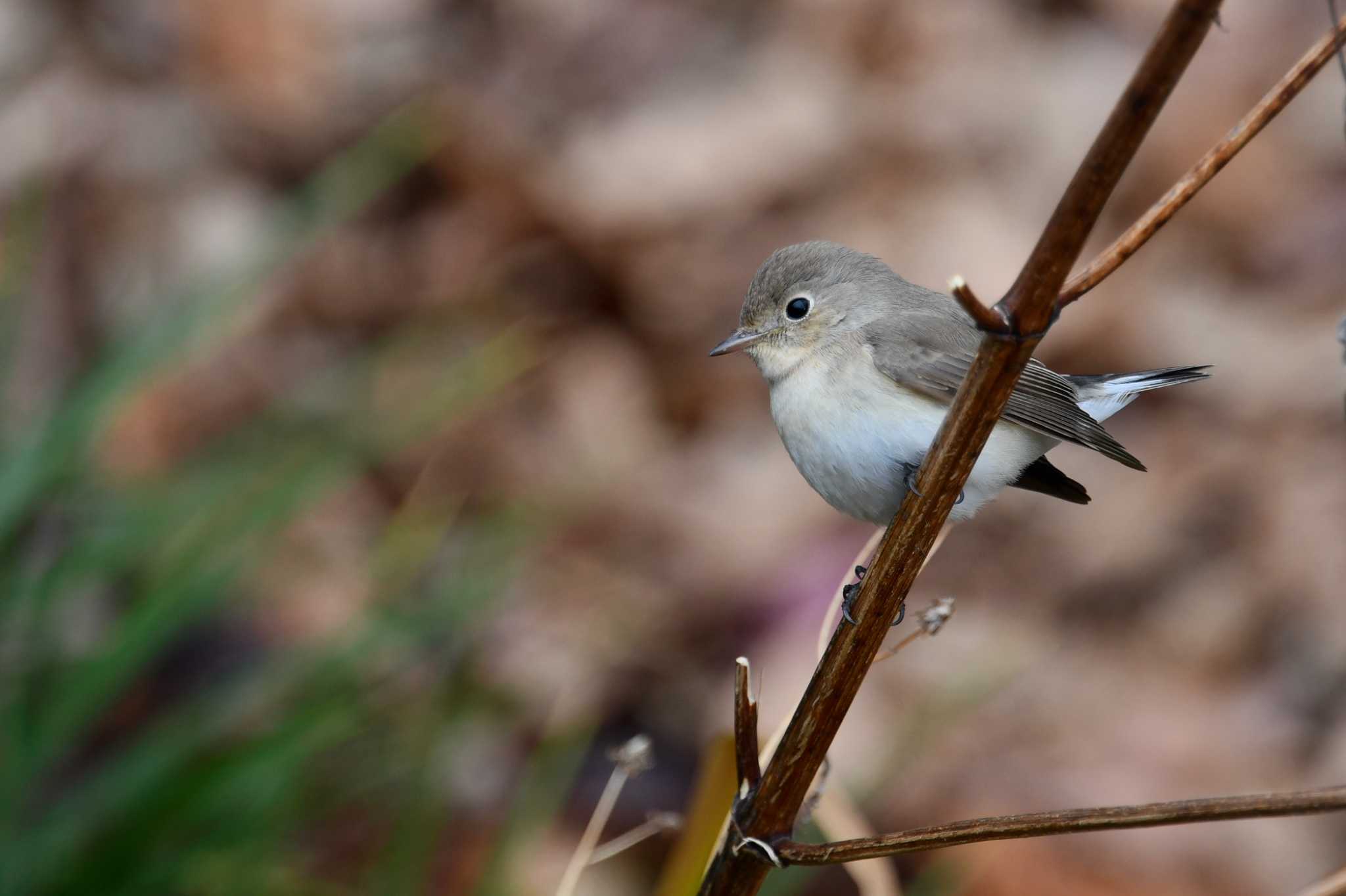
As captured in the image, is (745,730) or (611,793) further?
(611,793)

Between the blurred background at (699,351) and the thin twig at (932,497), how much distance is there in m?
2.40

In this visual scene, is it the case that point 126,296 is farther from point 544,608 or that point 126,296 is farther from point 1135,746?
point 1135,746

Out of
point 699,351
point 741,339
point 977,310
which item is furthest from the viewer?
point 699,351

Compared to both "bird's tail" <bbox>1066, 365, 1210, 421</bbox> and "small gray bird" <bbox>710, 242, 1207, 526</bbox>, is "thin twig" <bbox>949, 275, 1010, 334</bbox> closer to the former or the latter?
"small gray bird" <bbox>710, 242, 1207, 526</bbox>

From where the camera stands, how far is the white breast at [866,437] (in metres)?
1.51

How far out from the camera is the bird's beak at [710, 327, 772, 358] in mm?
1509

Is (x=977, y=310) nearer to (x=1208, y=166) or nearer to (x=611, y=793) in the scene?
(x=1208, y=166)

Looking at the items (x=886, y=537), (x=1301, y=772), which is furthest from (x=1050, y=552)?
(x=886, y=537)

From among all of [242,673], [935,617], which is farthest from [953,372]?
[242,673]

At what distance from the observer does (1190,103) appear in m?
4.43

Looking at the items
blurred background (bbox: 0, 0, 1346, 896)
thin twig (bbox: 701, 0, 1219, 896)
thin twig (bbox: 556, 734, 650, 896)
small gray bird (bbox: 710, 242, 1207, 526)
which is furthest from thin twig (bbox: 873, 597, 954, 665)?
blurred background (bbox: 0, 0, 1346, 896)

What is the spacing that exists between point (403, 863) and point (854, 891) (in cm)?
140

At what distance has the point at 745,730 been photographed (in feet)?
3.14

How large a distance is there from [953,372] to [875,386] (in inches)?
4.1
